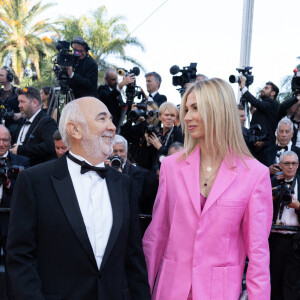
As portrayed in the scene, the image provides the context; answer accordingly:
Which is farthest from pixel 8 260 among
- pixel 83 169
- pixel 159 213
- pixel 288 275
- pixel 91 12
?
pixel 91 12

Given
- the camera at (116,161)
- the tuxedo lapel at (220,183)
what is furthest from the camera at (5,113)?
the tuxedo lapel at (220,183)

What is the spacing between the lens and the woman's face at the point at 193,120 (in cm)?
257

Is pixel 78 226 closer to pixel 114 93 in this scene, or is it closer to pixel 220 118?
pixel 220 118

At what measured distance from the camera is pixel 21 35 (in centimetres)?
2350

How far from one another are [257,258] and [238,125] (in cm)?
67

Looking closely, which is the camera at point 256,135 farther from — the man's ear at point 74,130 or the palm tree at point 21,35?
the palm tree at point 21,35

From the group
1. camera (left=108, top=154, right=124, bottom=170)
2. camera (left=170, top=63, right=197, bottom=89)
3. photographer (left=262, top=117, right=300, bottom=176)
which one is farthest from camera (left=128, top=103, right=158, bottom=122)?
camera (left=108, top=154, right=124, bottom=170)

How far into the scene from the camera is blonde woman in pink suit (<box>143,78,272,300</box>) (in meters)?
2.44

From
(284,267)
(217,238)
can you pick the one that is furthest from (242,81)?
(217,238)

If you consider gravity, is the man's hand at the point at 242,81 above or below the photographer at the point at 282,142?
above

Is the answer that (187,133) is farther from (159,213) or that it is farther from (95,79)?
(95,79)

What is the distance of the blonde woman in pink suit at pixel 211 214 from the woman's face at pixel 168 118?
9.82ft

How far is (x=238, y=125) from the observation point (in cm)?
260

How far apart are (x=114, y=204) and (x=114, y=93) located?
14.6 ft
